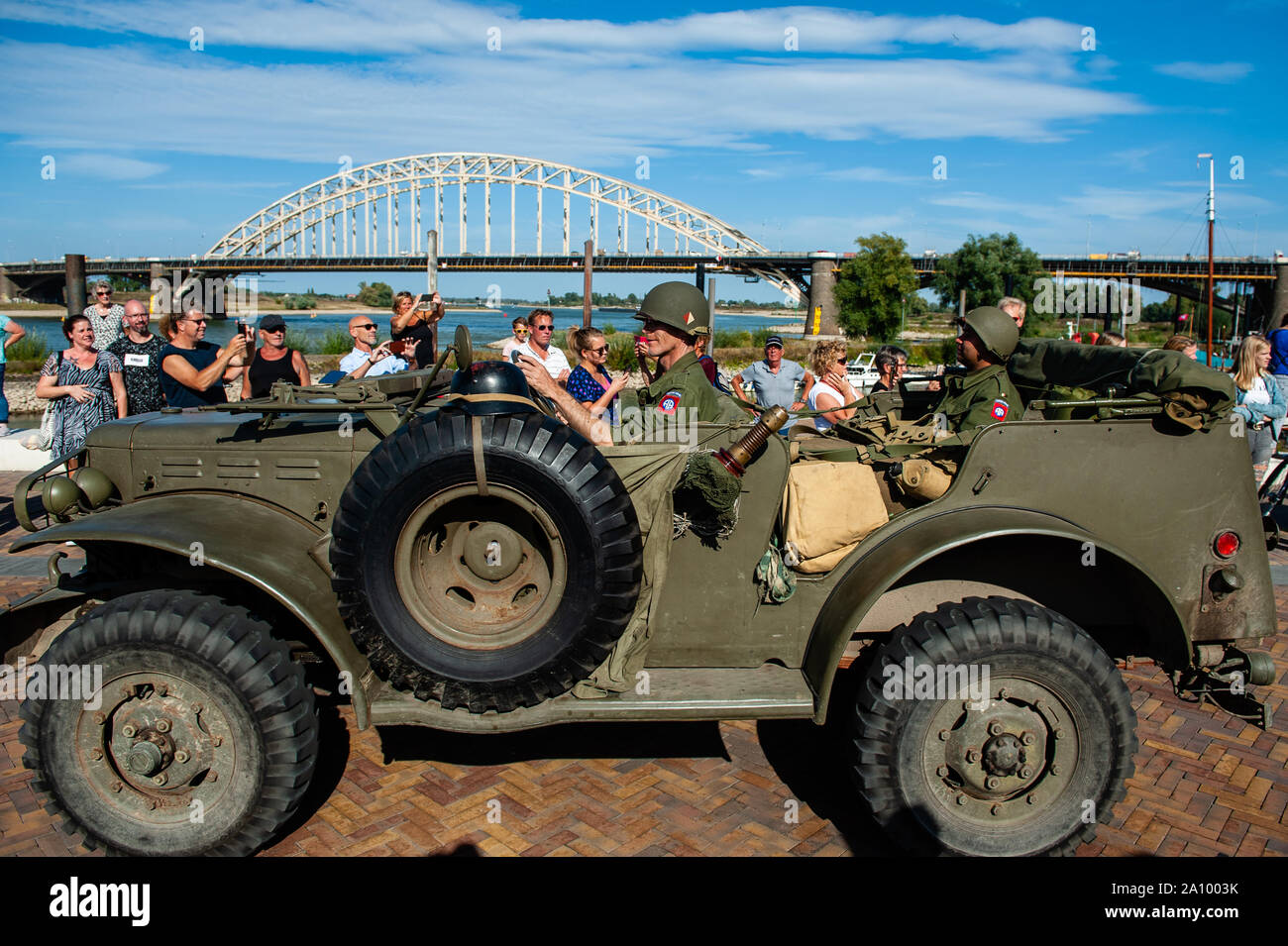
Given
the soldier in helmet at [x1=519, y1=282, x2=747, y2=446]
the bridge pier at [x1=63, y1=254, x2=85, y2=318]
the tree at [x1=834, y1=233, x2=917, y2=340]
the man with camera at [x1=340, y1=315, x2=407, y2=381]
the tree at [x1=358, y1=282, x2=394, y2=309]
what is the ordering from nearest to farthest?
the soldier in helmet at [x1=519, y1=282, x2=747, y2=446], the man with camera at [x1=340, y1=315, x2=407, y2=381], the bridge pier at [x1=63, y1=254, x2=85, y2=318], the tree at [x1=834, y1=233, x2=917, y2=340], the tree at [x1=358, y1=282, x2=394, y2=309]

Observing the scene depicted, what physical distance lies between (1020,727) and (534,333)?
5642 millimetres

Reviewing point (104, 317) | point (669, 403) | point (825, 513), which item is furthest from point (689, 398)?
point (104, 317)

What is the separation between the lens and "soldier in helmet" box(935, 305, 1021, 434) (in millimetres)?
3984

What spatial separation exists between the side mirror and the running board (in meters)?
1.24

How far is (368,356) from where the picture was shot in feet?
22.5

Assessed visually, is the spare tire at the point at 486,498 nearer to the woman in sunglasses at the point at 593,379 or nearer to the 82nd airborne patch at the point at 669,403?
the 82nd airborne patch at the point at 669,403

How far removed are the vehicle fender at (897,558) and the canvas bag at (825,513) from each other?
3.0 inches

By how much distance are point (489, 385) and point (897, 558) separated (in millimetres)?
1652

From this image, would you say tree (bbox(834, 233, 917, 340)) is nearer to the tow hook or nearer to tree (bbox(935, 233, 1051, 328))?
tree (bbox(935, 233, 1051, 328))

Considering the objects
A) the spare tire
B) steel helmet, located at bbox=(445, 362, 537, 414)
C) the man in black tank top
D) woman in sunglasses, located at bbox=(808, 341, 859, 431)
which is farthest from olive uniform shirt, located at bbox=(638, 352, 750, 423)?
the man in black tank top

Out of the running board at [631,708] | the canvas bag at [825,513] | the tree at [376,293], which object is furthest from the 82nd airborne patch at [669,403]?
the tree at [376,293]

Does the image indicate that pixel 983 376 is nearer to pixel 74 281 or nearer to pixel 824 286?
pixel 74 281
